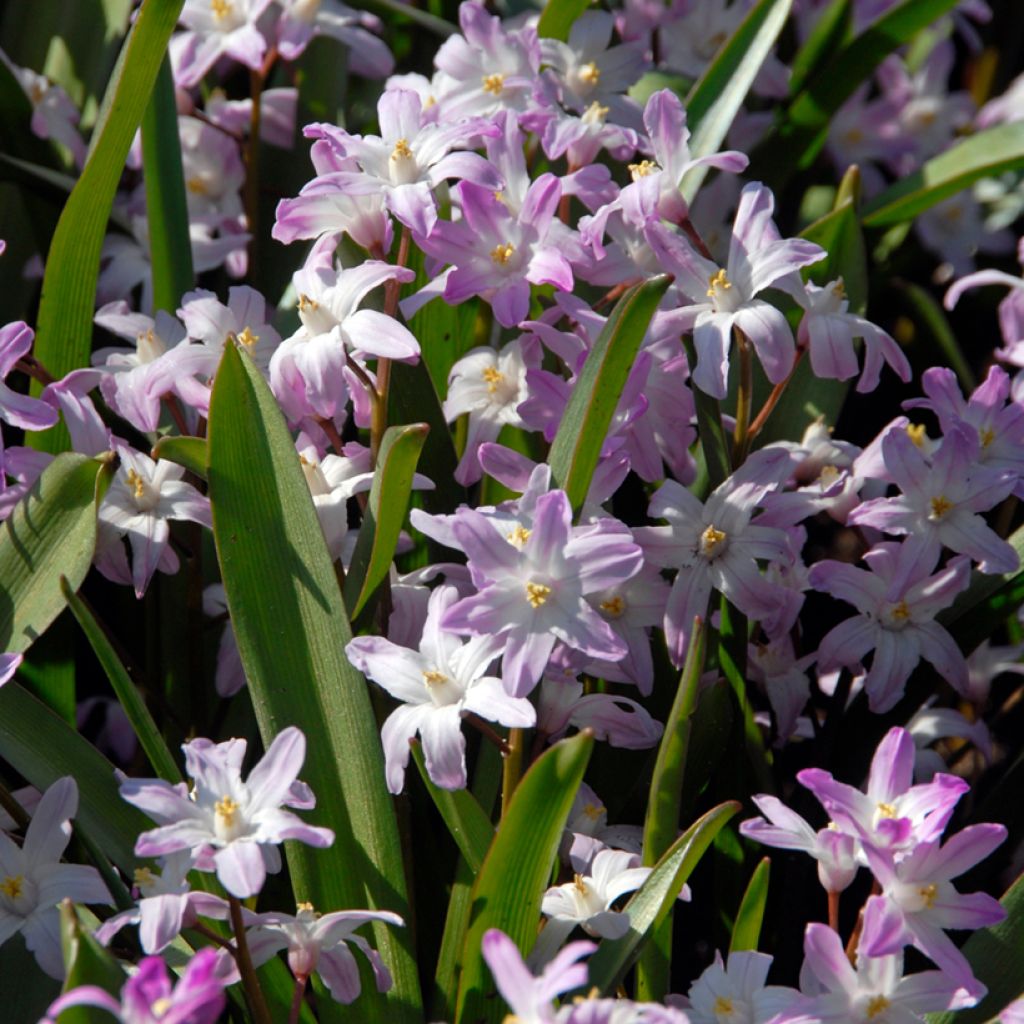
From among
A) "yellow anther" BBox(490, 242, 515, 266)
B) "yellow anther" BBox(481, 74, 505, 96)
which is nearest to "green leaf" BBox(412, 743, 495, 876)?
"yellow anther" BBox(490, 242, 515, 266)

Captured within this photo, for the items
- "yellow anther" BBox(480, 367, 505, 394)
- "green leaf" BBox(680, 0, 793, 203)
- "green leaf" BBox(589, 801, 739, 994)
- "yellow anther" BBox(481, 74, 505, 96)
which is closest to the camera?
"green leaf" BBox(589, 801, 739, 994)

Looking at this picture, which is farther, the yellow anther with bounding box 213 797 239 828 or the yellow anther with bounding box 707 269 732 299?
the yellow anther with bounding box 707 269 732 299

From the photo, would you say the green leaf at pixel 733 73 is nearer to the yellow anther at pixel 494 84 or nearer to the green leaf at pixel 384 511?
the yellow anther at pixel 494 84


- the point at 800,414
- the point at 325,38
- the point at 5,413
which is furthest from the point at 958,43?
the point at 5,413

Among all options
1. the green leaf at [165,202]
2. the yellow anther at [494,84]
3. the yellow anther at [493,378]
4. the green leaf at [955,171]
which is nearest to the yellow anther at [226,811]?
the yellow anther at [493,378]

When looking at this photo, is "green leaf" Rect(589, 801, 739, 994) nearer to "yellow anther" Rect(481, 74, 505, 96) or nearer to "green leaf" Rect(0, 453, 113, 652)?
"green leaf" Rect(0, 453, 113, 652)

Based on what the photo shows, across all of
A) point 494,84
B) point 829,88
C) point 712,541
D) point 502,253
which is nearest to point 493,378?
point 502,253

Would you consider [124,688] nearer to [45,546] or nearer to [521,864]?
[45,546]
